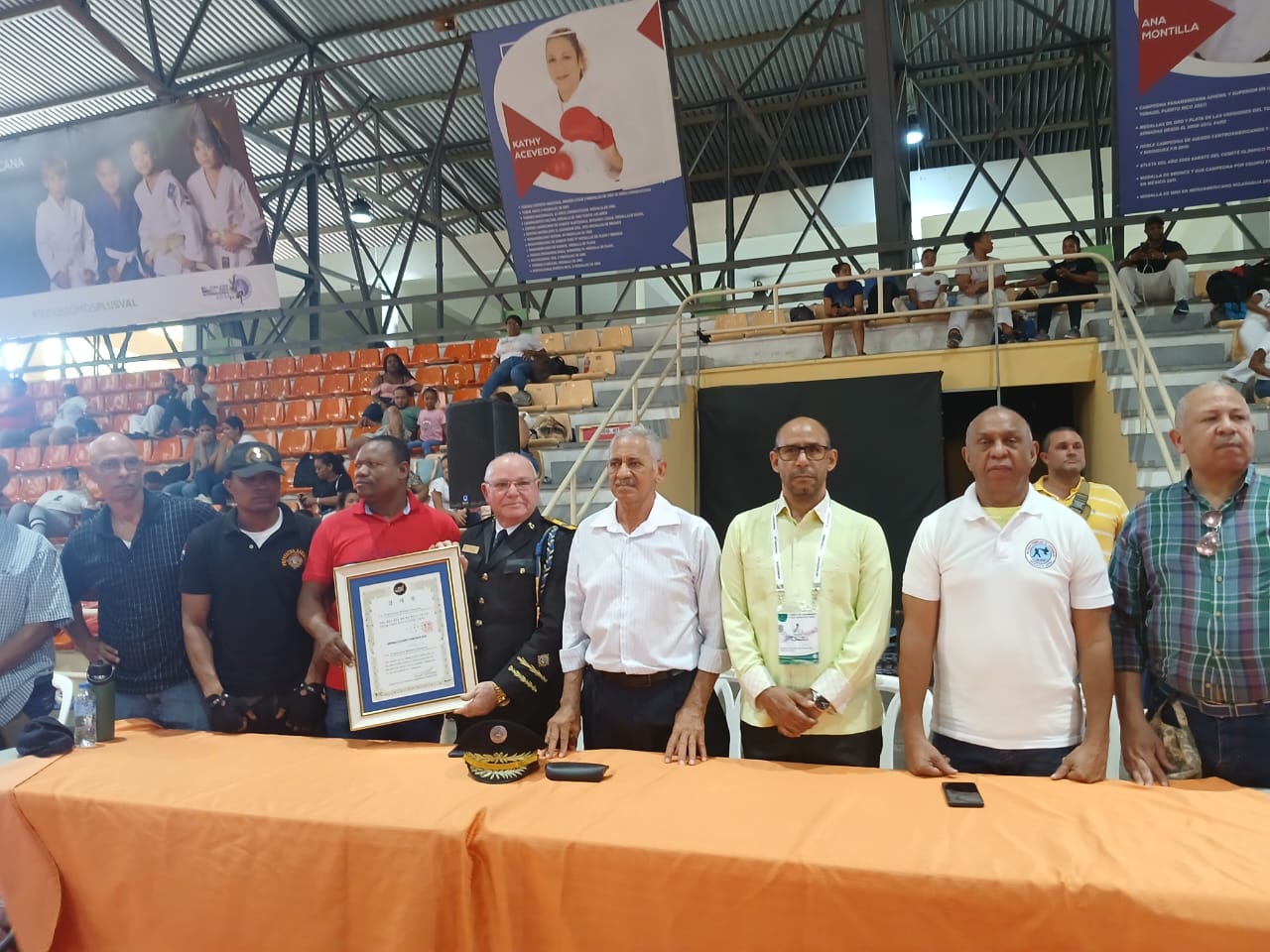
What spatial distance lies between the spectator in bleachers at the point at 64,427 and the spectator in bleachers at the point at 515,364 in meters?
6.19

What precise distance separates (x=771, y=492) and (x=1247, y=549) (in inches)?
201

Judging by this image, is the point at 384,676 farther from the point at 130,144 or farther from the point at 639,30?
the point at 130,144

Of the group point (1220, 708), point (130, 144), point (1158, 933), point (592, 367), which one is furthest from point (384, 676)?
point (130, 144)

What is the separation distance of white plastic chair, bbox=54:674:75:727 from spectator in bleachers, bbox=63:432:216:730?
1.16ft

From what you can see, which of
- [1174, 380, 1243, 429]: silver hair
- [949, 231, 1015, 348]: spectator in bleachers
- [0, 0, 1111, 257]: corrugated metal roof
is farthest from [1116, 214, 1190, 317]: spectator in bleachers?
[1174, 380, 1243, 429]: silver hair

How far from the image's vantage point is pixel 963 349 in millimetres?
6684

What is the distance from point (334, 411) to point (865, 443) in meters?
6.88

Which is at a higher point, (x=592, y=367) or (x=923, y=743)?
(x=592, y=367)

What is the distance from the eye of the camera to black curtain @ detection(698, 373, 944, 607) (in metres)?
6.55

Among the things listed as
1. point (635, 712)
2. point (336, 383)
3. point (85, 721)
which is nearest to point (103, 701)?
point (85, 721)

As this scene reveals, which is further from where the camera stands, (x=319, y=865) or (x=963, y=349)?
(x=963, y=349)

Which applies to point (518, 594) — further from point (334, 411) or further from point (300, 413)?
point (300, 413)

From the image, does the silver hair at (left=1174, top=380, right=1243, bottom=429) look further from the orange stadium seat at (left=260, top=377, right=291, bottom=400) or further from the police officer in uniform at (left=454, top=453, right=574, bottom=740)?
the orange stadium seat at (left=260, top=377, right=291, bottom=400)

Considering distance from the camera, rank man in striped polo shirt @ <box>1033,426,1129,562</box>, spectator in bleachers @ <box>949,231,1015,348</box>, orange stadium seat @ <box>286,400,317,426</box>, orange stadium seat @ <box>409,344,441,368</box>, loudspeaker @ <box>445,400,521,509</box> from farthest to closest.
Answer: orange stadium seat @ <box>409,344,441,368</box>, orange stadium seat @ <box>286,400,317,426</box>, spectator in bleachers @ <box>949,231,1015,348</box>, loudspeaker @ <box>445,400,521,509</box>, man in striped polo shirt @ <box>1033,426,1129,562</box>
